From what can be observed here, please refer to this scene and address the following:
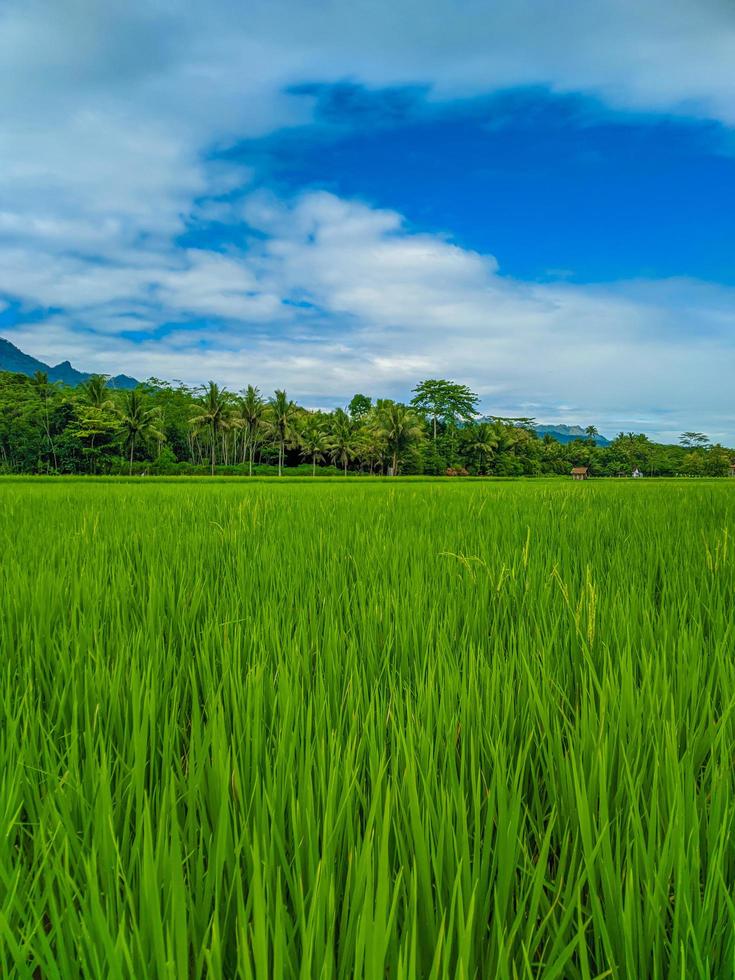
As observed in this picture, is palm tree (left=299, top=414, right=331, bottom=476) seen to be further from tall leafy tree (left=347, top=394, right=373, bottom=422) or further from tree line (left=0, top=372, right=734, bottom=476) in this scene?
tall leafy tree (left=347, top=394, right=373, bottom=422)

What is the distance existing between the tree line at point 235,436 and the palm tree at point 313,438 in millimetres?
119

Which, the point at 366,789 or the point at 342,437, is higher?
the point at 342,437

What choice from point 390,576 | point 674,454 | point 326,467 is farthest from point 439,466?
point 390,576

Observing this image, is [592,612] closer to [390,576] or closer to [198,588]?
[390,576]

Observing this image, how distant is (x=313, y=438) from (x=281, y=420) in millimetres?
4383

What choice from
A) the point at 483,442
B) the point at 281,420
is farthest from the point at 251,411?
the point at 483,442

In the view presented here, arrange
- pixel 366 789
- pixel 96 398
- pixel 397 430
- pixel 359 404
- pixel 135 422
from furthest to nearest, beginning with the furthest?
pixel 359 404 < pixel 397 430 < pixel 96 398 < pixel 135 422 < pixel 366 789

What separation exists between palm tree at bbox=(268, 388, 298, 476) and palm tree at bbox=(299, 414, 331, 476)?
1.41 meters

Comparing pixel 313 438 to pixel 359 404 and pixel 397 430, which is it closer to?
pixel 397 430

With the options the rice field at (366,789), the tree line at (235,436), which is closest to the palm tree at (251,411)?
the tree line at (235,436)

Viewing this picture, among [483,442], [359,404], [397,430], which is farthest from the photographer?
[359,404]

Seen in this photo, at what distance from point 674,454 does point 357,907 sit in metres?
105

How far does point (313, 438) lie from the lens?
58594mm

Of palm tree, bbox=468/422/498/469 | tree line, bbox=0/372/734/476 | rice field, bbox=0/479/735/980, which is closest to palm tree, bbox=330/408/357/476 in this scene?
tree line, bbox=0/372/734/476
